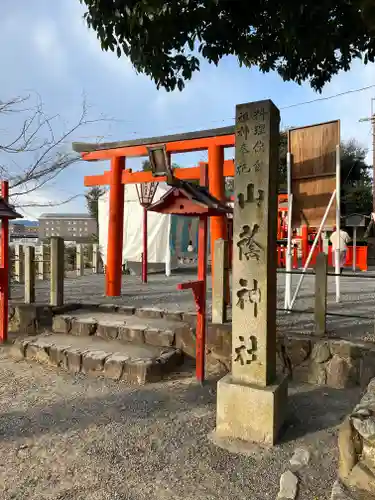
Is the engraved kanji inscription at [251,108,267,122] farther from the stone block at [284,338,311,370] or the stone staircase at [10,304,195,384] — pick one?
the stone staircase at [10,304,195,384]

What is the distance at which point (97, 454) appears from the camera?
2.96 m

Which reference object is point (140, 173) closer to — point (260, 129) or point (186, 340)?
point (186, 340)

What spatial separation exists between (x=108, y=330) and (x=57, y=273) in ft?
5.41

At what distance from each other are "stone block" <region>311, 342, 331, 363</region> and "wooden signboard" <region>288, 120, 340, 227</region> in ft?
8.06

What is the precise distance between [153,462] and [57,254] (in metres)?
4.53

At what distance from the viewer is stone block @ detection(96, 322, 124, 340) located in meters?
5.56

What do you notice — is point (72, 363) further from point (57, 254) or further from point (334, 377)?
point (334, 377)

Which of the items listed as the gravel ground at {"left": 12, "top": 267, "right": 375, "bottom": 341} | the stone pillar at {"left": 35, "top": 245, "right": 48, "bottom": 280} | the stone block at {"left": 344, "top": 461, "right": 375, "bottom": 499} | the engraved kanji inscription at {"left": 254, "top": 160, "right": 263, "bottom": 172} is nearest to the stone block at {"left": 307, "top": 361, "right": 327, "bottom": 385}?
the gravel ground at {"left": 12, "top": 267, "right": 375, "bottom": 341}

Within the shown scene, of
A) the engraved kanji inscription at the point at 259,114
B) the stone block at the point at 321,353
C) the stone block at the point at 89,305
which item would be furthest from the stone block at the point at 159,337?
the engraved kanji inscription at the point at 259,114

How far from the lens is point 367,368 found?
13.1 ft

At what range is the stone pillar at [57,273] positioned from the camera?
6.52m

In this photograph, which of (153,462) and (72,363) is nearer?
(153,462)

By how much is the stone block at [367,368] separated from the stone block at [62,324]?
13.6 feet

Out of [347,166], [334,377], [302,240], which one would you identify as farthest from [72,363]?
[347,166]
